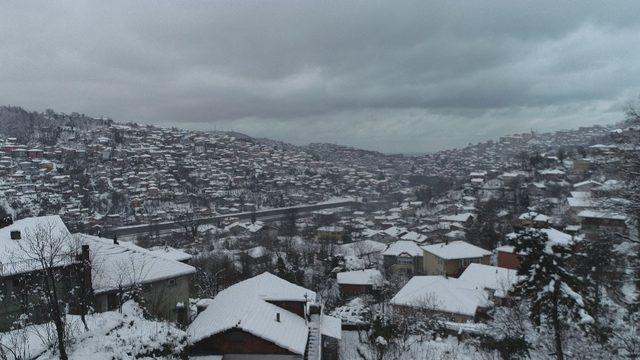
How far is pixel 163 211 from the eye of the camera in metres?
77.0

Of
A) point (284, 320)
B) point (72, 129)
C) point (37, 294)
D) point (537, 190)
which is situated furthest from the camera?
point (72, 129)

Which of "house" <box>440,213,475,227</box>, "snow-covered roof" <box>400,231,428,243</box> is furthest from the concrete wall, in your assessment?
"house" <box>440,213,475,227</box>

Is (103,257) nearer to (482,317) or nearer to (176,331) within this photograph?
(176,331)

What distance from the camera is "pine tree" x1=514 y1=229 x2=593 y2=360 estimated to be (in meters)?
10.3

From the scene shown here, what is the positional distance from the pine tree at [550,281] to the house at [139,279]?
1176cm

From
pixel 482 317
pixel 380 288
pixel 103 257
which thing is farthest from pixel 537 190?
pixel 103 257

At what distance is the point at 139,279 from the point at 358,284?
23.8m

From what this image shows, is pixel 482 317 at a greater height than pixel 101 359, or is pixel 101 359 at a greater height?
pixel 101 359

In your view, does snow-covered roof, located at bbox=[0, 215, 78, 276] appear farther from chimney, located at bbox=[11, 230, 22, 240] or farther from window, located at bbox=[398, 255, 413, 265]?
window, located at bbox=[398, 255, 413, 265]

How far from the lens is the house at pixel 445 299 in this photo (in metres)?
22.8

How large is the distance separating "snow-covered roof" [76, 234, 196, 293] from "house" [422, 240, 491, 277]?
2776cm

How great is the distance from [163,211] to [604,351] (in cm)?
7599

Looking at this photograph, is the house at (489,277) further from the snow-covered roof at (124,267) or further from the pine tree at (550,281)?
the snow-covered roof at (124,267)

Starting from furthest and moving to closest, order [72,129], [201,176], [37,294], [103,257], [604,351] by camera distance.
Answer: [72,129], [201,176], [103,257], [37,294], [604,351]
